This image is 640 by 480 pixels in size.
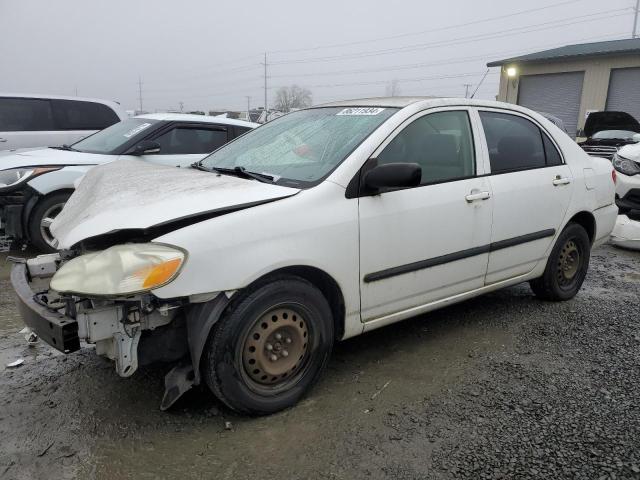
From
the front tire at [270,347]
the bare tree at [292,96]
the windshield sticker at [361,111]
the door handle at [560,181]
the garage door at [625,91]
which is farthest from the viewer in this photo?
the bare tree at [292,96]

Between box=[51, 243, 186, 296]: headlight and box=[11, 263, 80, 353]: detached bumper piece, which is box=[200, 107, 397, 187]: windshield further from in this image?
box=[11, 263, 80, 353]: detached bumper piece

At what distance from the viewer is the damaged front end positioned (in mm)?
2299

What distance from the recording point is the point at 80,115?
8289mm

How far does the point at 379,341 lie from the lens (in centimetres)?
371

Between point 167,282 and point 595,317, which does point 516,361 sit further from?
point 167,282

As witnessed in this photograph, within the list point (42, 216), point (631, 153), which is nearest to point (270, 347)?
point (42, 216)

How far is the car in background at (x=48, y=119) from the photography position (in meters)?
7.90

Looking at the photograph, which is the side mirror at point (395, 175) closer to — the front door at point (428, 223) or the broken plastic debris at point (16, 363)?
the front door at point (428, 223)

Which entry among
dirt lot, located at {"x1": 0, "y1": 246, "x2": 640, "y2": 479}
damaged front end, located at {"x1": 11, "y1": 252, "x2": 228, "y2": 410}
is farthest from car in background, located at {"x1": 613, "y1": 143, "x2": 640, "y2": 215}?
damaged front end, located at {"x1": 11, "y1": 252, "x2": 228, "y2": 410}

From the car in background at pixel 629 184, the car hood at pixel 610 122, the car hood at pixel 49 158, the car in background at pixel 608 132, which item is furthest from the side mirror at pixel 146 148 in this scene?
the car hood at pixel 610 122

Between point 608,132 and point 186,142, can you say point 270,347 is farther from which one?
point 608,132

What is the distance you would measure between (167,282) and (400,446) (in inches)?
52.9

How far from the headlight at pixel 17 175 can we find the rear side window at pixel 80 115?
2.93 m

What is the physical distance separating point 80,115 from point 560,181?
7.22m
